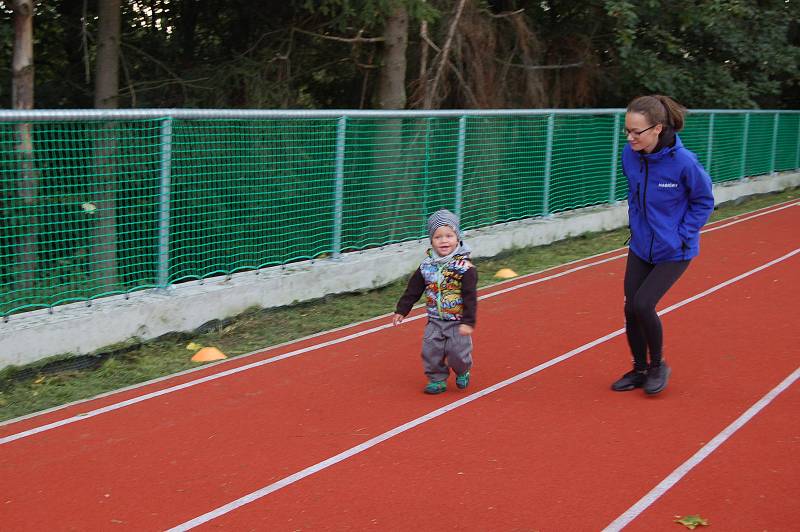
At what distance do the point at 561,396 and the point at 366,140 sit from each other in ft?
15.5

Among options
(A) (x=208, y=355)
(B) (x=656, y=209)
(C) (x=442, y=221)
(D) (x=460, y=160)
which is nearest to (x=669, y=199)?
(B) (x=656, y=209)

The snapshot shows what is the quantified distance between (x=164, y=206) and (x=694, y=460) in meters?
4.91

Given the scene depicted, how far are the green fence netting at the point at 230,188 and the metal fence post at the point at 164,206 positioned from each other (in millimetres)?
12

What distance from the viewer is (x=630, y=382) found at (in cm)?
717

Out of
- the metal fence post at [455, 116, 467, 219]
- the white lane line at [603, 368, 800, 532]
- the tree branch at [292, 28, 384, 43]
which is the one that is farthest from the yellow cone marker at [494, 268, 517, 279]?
the tree branch at [292, 28, 384, 43]

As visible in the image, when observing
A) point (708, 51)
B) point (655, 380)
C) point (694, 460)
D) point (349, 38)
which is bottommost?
point (694, 460)

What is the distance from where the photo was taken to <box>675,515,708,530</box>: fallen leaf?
15.9 ft

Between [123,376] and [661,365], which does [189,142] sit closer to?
[123,376]

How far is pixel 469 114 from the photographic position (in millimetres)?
12500

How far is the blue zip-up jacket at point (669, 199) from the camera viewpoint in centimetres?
654

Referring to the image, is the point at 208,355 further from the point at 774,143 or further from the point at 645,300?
the point at 774,143

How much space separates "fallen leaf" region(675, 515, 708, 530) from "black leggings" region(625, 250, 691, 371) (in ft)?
6.51

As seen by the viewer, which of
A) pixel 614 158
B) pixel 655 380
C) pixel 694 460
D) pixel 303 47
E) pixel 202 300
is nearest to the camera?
pixel 694 460

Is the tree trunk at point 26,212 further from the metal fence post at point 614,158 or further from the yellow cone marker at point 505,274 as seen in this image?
the metal fence post at point 614,158
